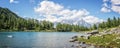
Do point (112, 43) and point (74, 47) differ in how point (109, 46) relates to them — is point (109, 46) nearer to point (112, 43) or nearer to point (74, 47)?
point (112, 43)

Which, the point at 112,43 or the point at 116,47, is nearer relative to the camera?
the point at 116,47

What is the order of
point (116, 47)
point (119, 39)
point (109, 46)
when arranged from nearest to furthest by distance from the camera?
point (116, 47) → point (109, 46) → point (119, 39)

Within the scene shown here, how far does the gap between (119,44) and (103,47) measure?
412 centimetres

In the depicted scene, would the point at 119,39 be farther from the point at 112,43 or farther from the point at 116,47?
the point at 116,47

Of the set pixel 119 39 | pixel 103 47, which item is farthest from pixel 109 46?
pixel 119 39

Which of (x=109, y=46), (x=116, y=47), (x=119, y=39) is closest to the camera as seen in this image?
(x=116, y=47)

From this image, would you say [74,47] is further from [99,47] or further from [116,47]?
[116,47]

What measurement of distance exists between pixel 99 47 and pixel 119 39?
251 inches

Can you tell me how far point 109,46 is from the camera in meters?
57.1

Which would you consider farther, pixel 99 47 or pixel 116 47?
pixel 99 47

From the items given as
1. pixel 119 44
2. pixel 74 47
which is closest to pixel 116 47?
pixel 119 44

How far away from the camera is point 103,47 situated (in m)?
58.1

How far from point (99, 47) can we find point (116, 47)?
640 centimetres

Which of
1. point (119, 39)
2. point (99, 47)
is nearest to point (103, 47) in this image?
point (99, 47)
